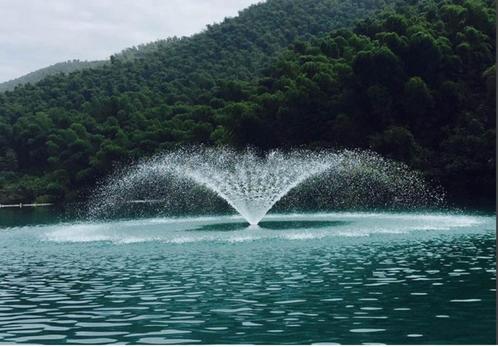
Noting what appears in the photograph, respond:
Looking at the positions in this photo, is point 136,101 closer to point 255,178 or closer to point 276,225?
point 255,178

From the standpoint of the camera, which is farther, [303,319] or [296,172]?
[296,172]

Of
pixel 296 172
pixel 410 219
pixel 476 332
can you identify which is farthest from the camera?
pixel 296 172

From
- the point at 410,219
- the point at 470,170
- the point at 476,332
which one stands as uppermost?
the point at 470,170

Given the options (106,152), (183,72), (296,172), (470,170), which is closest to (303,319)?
(296,172)

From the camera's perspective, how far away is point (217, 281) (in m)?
24.7

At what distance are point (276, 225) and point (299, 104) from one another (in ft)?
170

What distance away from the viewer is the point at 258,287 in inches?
912

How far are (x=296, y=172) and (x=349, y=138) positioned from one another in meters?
18.9

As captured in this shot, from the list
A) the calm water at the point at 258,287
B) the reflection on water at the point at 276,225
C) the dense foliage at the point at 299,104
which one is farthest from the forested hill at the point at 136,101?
the calm water at the point at 258,287

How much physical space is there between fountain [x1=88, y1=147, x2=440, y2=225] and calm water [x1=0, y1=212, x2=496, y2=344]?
1390cm


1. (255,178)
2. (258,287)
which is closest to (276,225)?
(255,178)

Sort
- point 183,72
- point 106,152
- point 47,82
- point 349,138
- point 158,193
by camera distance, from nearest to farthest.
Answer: point 349,138 < point 158,193 < point 106,152 < point 183,72 < point 47,82

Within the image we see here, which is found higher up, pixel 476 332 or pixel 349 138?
pixel 349 138

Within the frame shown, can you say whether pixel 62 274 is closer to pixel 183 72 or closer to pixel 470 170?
pixel 470 170
